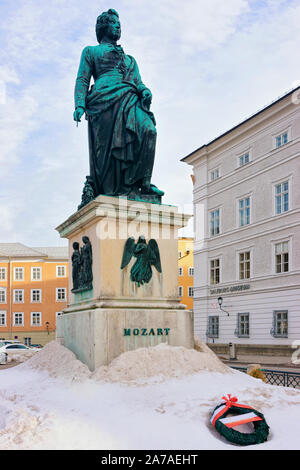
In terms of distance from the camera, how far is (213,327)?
119 ft

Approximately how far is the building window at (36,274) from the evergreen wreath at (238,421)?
182 feet

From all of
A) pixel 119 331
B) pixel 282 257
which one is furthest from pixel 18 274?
pixel 119 331

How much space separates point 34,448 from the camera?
4168 mm

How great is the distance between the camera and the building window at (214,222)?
1467 inches

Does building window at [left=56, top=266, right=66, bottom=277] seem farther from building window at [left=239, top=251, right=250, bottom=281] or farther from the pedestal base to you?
the pedestal base

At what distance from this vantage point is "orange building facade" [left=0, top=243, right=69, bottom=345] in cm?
5800

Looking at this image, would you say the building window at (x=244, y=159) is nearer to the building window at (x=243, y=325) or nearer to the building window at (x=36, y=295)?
the building window at (x=243, y=325)

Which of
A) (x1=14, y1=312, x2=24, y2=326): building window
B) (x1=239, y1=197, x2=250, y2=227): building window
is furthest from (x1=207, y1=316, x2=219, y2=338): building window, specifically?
(x1=14, y1=312, x2=24, y2=326): building window

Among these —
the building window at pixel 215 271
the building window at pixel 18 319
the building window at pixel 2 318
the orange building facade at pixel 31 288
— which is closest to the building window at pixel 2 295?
the orange building facade at pixel 31 288

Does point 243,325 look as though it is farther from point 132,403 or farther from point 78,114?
point 132,403

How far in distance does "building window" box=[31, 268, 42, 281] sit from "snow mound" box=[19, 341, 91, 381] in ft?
172

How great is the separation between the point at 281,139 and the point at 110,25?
25.3 metres

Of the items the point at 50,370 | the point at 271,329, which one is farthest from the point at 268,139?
the point at 50,370

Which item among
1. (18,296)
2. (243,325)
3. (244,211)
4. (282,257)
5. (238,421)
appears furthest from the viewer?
(18,296)
